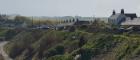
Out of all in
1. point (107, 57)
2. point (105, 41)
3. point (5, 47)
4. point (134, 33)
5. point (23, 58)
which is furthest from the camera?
point (5, 47)

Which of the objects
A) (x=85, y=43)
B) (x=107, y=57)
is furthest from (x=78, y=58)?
(x=85, y=43)

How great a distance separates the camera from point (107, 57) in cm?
5606

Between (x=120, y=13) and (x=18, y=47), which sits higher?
(x=120, y=13)

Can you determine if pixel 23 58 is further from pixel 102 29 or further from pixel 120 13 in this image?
pixel 120 13

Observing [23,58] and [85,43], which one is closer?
[85,43]

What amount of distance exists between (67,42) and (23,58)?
983 centimetres

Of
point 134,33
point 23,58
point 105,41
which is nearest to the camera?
point 105,41

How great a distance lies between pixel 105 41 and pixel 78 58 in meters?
7.96

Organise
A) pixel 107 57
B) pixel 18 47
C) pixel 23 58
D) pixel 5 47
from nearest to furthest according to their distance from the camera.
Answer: pixel 107 57, pixel 23 58, pixel 18 47, pixel 5 47

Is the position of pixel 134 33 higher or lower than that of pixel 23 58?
higher

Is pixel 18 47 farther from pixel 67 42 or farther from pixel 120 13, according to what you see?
pixel 120 13

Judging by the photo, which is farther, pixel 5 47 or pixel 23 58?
pixel 5 47

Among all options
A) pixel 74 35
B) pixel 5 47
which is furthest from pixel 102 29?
pixel 5 47

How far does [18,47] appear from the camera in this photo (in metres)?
85.2
